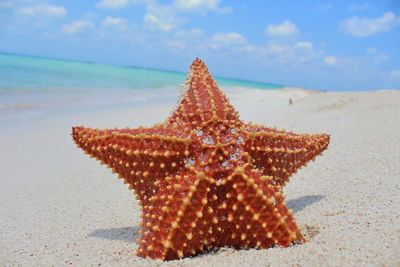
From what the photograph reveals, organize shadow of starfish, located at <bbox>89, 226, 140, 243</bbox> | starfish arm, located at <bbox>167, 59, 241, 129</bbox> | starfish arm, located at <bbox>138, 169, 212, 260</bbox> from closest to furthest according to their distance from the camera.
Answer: starfish arm, located at <bbox>138, 169, 212, 260</bbox> < starfish arm, located at <bbox>167, 59, 241, 129</bbox> < shadow of starfish, located at <bbox>89, 226, 140, 243</bbox>

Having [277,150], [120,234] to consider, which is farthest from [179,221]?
[120,234]

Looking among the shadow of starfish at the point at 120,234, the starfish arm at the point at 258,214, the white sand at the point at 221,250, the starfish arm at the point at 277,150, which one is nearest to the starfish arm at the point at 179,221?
the white sand at the point at 221,250

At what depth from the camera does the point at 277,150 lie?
133 inches

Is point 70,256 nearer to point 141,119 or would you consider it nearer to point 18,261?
point 18,261

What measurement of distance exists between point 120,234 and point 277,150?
1955 mm

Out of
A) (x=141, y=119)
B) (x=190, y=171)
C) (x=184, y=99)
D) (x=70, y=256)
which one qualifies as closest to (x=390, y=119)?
(x=184, y=99)

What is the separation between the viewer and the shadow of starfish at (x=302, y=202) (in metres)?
4.24

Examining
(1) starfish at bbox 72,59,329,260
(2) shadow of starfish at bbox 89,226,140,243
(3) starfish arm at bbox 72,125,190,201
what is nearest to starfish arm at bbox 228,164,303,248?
(1) starfish at bbox 72,59,329,260

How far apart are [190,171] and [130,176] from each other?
65cm

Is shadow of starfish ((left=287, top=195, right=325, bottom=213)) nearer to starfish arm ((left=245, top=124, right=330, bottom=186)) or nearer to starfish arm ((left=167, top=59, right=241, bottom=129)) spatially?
starfish arm ((left=245, top=124, right=330, bottom=186))

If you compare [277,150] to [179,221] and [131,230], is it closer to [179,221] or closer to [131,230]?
[179,221]

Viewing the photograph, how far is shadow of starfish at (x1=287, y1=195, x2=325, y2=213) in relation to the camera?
4238 mm

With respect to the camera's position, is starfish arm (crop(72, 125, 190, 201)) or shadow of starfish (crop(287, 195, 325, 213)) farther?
shadow of starfish (crop(287, 195, 325, 213))

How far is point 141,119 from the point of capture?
40.9 ft
